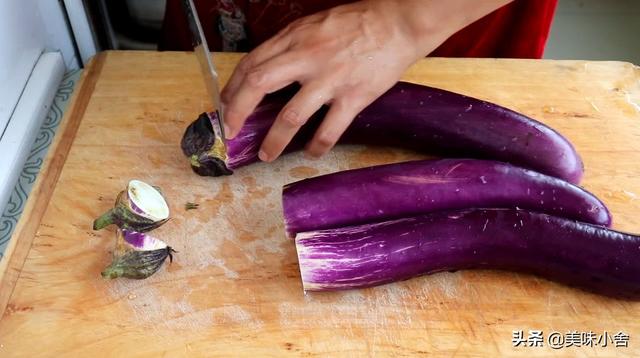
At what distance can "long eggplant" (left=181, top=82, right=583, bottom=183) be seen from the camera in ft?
4.41

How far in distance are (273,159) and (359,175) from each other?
200 millimetres

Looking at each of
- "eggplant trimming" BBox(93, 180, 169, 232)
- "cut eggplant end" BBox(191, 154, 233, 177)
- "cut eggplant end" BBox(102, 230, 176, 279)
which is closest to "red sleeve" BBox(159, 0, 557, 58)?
"cut eggplant end" BBox(191, 154, 233, 177)

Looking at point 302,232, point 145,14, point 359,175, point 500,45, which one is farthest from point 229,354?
point 145,14

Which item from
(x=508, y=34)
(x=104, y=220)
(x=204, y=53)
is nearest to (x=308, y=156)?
(x=204, y=53)

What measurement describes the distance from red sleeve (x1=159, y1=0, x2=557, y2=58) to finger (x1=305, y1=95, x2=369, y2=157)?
373 millimetres

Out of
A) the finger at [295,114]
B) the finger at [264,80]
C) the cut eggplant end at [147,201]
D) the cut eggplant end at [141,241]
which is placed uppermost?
the finger at [264,80]

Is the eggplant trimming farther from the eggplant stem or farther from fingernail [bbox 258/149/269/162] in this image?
fingernail [bbox 258/149/269/162]

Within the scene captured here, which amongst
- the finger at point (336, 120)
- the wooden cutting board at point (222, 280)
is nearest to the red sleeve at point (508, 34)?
the wooden cutting board at point (222, 280)

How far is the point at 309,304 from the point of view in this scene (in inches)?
45.4

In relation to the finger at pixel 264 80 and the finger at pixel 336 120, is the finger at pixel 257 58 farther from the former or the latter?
the finger at pixel 336 120

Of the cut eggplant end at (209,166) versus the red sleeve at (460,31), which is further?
the red sleeve at (460,31)

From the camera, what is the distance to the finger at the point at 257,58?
1297 mm

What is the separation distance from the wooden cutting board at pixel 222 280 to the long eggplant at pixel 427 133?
51 mm

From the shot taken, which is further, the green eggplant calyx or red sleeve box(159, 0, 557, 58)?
red sleeve box(159, 0, 557, 58)
